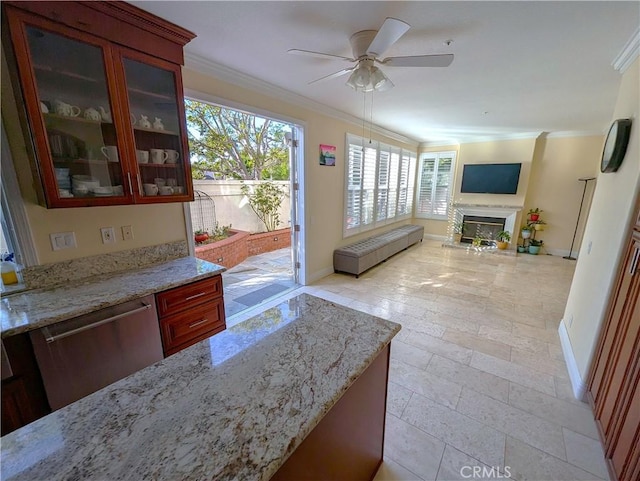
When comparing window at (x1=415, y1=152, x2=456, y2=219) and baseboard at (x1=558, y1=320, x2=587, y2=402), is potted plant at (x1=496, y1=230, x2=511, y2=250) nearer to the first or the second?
window at (x1=415, y1=152, x2=456, y2=219)

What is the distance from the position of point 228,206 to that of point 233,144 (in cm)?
194

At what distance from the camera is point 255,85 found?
2.71 m

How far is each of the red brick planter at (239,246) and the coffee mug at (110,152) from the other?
8.44ft

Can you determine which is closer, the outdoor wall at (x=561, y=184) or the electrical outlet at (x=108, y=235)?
the electrical outlet at (x=108, y=235)

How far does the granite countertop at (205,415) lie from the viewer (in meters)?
0.61

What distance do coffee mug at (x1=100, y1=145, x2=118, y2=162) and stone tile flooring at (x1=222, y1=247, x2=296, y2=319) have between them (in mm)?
1929

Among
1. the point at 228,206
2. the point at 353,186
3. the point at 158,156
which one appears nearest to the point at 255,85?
the point at 158,156

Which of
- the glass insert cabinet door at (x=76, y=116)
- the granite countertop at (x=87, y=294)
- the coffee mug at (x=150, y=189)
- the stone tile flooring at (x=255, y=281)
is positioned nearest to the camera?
the granite countertop at (x=87, y=294)

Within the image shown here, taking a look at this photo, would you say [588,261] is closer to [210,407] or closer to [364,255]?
[364,255]

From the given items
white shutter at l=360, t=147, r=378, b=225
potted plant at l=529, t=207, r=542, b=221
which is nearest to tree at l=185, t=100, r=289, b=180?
white shutter at l=360, t=147, r=378, b=225

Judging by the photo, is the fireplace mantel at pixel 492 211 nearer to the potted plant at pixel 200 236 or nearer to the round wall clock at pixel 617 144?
the round wall clock at pixel 617 144

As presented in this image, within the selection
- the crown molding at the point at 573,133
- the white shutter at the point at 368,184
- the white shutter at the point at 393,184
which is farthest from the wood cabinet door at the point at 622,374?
the crown molding at the point at 573,133

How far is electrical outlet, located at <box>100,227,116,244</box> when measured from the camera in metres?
1.84

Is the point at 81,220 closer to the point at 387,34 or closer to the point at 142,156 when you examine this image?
the point at 142,156
